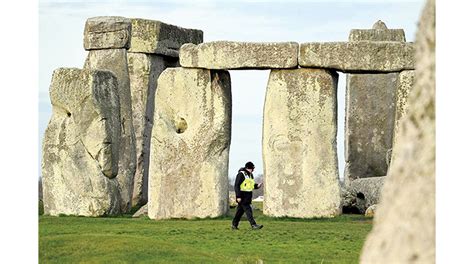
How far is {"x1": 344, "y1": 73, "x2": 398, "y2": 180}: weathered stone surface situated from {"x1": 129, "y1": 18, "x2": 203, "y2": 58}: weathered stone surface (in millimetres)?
5149

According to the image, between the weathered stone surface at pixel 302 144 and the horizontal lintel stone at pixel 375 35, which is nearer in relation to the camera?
the weathered stone surface at pixel 302 144

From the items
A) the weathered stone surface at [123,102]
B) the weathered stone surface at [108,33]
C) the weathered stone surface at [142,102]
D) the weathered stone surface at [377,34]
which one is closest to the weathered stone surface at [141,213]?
the weathered stone surface at [123,102]

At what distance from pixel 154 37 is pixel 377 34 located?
5849mm

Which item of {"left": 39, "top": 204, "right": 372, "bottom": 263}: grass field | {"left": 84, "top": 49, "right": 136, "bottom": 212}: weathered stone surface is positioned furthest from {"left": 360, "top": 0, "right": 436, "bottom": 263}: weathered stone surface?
{"left": 84, "top": 49, "right": 136, "bottom": 212}: weathered stone surface

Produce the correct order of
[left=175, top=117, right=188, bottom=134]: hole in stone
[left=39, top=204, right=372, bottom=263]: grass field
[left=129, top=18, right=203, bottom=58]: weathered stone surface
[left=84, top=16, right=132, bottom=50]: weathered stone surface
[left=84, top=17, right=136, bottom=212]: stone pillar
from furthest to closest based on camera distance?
1. [left=129, top=18, right=203, bottom=58]: weathered stone surface
2. [left=84, top=16, right=132, bottom=50]: weathered stone surface
3. [left=84, top=17, right=136, bottom=212]: stone pillar
4. [left=175, top=117, right=188, bottom=134]: hole in stone
5. [left=39, top=204, right=372, bottom=263]: grass field

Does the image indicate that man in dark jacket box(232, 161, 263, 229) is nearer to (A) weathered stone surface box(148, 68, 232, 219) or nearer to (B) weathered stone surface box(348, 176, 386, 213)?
(A) weathered stone surface box(148, 68, 232, 219)

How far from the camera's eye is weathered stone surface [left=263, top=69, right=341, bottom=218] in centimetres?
2250

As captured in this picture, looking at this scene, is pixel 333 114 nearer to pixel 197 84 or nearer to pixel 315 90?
pixel 315 90

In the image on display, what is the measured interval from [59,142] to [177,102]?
2255 millimetres

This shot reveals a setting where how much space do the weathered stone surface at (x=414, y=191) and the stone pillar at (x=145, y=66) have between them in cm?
2223

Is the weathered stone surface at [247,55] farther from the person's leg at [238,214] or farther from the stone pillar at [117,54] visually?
the person's leg at [238,214]

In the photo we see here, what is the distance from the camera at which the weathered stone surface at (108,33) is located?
84.7 feet

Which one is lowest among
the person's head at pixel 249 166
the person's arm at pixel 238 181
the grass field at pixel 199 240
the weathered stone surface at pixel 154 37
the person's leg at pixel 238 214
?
the grass field at pixel 199 240
